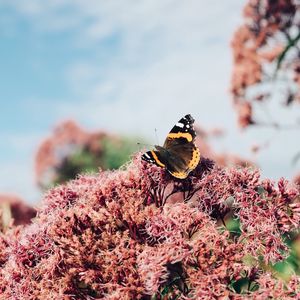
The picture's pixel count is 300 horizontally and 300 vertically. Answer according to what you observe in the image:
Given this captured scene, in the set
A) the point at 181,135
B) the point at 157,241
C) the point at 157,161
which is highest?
the point at 181,135

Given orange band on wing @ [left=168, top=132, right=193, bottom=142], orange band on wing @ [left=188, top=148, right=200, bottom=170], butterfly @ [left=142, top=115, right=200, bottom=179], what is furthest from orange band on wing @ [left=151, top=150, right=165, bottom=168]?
orange band on wing @ [left=168, top=132, right=193, bottom=142]

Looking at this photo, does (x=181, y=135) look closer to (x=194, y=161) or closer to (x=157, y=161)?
(x=194, y=161)

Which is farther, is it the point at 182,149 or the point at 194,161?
the point at 182,149

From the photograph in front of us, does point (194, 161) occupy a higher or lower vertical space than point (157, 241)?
higher

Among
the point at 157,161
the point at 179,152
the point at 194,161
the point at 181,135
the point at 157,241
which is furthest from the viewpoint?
the point at 181,135

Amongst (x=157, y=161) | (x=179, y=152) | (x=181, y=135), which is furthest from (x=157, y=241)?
(x=181, y=135)

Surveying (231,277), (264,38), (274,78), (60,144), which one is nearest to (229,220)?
(231,277)

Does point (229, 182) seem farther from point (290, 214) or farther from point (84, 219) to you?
point (84, 219)
